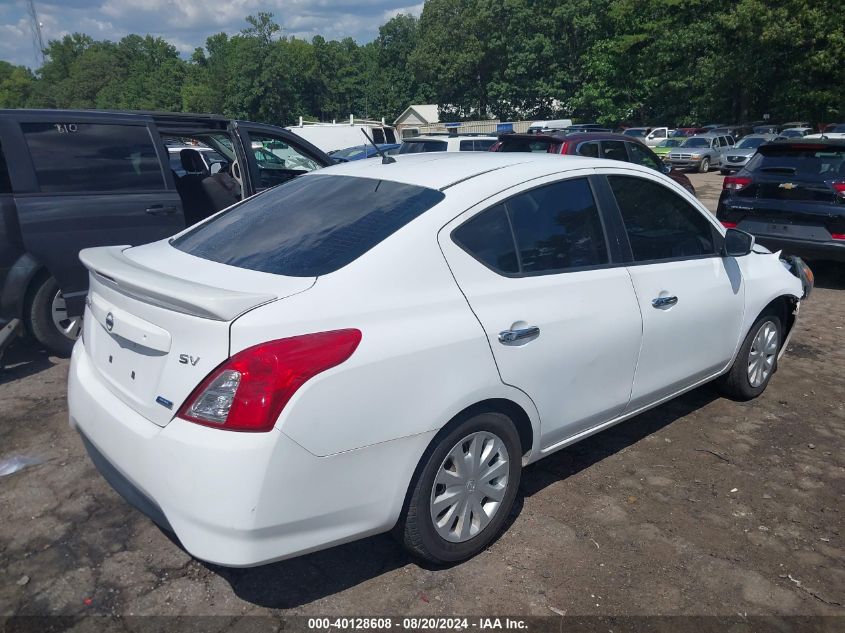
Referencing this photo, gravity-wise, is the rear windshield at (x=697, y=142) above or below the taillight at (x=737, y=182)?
below

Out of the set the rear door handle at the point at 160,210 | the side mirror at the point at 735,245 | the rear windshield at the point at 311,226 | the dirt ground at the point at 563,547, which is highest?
the rear windshield at the point at 311,226

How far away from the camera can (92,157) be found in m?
5.58

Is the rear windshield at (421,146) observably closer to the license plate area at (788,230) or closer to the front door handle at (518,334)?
the license plate area at (788,230)

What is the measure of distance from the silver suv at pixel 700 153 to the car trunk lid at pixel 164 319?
28157 millimetres

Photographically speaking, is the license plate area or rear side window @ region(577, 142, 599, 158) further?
rear side window @ region(577, 142, 599, 158)

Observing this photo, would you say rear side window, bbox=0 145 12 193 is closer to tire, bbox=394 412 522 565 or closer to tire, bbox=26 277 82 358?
tire, bbox=26 277 82 358

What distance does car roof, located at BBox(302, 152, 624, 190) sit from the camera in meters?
3.26

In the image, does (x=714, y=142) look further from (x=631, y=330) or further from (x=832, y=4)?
(x=631, y=330)

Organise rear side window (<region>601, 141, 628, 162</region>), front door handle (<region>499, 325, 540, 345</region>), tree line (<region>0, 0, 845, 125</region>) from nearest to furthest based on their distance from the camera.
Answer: front door handle (<region>499, 325, 540, 345</region>) → rear side window (<region>601, 141, 628, 162</region>) → tree line (<region>0, 0, 845, 125</region>)

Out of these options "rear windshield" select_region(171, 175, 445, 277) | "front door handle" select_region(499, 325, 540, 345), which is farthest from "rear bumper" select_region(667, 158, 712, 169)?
"front door handle" select_region(499, 325, 540, 345)

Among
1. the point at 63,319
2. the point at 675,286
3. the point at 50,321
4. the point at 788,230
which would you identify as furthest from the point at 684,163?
the point at 50,321

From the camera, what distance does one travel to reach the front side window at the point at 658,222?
376 centimetres

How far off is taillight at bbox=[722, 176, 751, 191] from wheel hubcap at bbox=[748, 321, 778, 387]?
13.1 ft

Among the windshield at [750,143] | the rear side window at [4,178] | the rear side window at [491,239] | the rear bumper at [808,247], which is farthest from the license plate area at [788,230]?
the windshield at [750,143]
